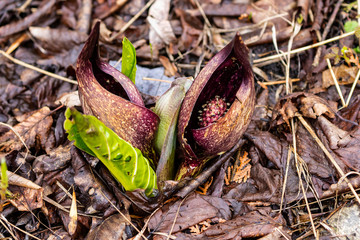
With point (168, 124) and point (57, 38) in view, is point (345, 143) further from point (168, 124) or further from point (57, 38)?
point (57, 38)

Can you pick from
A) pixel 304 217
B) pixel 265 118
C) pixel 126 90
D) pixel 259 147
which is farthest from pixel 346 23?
pixel 126 90

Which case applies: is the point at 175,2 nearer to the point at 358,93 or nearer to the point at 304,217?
the point at 358,93

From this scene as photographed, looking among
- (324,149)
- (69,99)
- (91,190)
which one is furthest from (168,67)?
(324,149)

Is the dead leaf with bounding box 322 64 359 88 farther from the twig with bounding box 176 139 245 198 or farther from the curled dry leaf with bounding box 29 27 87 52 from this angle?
the curled dry leaf with bounding box 29 27 87 52

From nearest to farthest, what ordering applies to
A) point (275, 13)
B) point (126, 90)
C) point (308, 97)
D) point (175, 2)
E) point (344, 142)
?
point (126, 90) < point (344, 142) < point (308, 97) < point (275, 13) < point (175, 2)

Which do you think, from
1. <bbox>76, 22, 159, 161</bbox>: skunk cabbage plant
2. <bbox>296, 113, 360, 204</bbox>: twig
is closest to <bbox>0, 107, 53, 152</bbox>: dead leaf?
<bbox>76, 22, 159, 161</bbox>: skunk cabbage plant

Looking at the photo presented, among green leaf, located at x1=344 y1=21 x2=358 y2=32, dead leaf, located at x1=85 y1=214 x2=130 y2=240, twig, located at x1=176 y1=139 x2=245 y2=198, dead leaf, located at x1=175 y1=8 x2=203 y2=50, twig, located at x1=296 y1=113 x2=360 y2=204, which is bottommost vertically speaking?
dead leaf, located at x1=85 y1=214 x2=130 y2=240
